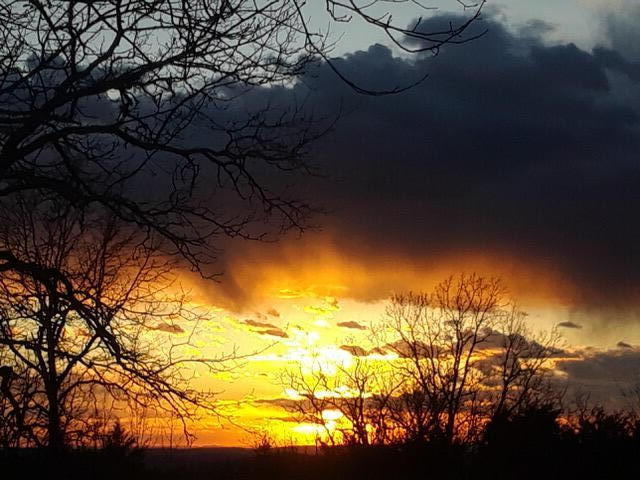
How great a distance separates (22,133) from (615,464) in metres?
9.99

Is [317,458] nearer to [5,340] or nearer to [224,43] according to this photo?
[5,340]

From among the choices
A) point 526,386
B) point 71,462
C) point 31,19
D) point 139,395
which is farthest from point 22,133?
point 526,386

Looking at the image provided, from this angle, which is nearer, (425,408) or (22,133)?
(22,133)

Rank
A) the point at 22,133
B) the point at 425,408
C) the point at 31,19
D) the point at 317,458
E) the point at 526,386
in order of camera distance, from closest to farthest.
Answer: the point at 31,19 < the point at 22,133 < the point at 317,458 < the point at 425,408 < the point at 526,386

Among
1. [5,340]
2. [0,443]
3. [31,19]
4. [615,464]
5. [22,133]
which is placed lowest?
[615,464]

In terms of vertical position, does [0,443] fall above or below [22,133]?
below

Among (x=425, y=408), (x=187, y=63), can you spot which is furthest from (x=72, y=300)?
(x=425, y=408)

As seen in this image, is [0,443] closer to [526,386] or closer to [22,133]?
[22,133]

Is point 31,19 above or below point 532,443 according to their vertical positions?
above

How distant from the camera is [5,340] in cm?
883

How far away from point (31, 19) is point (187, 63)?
152 centimetres

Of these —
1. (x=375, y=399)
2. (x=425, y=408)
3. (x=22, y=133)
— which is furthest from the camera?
(x=375, y=399)

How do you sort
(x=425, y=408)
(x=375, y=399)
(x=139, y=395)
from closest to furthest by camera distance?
1. (x=139, y=395)
2. (x=425, y=408)
3. (x=375, y=399)

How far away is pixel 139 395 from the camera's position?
372 inches
